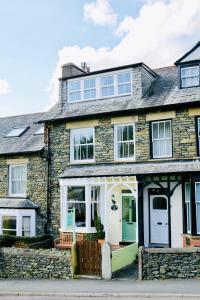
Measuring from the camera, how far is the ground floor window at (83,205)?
18906mm

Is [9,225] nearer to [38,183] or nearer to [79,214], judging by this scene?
[38,183]

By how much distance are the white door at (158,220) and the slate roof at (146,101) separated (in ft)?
14.2

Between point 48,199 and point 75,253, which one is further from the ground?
point 48,199

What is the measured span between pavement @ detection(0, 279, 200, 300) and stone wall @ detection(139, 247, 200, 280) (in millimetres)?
336

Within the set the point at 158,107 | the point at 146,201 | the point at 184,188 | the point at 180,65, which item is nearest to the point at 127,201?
the point at 146,201

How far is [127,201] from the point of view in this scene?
62.8ft

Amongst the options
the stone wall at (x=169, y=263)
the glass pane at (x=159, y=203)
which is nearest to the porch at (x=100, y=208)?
the glass pane at (x=159, y=203)

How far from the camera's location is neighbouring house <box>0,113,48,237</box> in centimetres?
2069

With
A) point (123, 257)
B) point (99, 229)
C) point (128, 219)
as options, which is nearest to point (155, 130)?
point (128, 219)

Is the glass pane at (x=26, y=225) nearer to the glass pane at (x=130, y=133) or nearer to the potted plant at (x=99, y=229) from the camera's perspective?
the potted plant at (x=99, y=229)

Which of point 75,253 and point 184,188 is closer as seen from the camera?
point 75,253

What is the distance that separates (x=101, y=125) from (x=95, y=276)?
26.6 ft

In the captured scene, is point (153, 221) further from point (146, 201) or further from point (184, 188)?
point (184, 188)

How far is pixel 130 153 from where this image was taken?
19.0 meters
